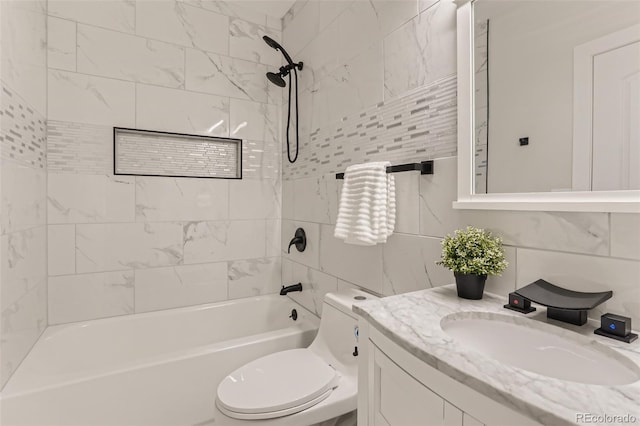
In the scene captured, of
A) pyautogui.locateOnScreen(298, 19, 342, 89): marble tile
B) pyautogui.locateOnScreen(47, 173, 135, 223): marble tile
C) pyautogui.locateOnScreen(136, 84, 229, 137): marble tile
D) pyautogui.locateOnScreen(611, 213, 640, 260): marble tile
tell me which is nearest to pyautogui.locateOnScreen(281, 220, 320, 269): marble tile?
pyautogui.locateOnScreen(136, 84, 229, 137): marble tile

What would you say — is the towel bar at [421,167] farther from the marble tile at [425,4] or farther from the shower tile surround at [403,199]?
the marble tile at [425,4]

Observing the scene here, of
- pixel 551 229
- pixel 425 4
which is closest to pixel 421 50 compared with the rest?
pixel 425 4

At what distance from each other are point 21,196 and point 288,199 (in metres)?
1.50

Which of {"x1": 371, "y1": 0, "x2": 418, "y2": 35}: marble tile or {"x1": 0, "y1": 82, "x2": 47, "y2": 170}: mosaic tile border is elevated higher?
{"x1": 371, "y1": 0, "x2": 418, "y2": 35}: marble tile

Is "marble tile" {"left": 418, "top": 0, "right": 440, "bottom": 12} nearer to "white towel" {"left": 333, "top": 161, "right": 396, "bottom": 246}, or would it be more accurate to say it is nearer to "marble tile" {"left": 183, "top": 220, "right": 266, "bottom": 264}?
"white towel" {"left": 333, "top": 161, "right": 396, "bottom": 246}

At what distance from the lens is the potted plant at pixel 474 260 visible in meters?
0.97

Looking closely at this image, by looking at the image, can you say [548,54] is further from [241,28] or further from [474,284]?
[241,28]

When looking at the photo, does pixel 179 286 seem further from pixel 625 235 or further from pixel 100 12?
pixel 625 235

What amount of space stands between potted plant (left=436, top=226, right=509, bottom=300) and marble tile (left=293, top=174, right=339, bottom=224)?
2.98 ft

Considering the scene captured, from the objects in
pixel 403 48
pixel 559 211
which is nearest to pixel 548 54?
pixel 559 211

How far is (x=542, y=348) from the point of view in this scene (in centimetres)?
79

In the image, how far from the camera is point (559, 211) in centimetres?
88

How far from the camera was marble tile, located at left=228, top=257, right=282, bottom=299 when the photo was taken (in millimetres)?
2426

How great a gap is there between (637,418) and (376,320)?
0.48m
